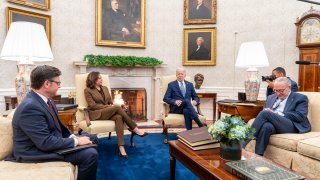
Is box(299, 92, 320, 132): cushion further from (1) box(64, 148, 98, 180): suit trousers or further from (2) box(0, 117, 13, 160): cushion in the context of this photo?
(2) box(0, 117, 13, 160): cushion

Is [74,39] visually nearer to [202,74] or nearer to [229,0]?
[202,74]

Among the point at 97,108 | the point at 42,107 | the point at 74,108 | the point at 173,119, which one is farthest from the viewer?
the point at 173,119

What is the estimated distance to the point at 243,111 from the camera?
3.96 meters

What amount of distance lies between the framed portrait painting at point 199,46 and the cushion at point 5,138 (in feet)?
17.6

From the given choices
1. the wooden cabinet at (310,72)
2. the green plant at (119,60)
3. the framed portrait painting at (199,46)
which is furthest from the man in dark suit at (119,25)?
the wooden cabinet at (310,72)

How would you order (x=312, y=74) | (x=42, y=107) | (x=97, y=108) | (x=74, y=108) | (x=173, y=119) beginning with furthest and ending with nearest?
(x=312, y=74) < (x=173, y=119) < (x=97, y=108) < (x=74, y=108) < (x=42, y=107)

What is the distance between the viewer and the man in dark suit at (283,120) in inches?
122

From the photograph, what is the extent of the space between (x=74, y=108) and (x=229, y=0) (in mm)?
5269

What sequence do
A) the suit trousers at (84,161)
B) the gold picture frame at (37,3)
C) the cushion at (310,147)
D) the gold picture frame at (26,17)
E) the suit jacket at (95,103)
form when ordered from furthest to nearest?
1. the gold picture frame at (37,3)
2. the gold picture frame at (26,17)
3. the suit jacket at (95,103)
4. the cushion at (310,147)
5. the suit trousers at (84,161)

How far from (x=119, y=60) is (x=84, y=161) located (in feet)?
14.2

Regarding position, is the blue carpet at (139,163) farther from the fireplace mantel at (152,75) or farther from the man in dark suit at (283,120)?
the fireplace mantel at (152,75)

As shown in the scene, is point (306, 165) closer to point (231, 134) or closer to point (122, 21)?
point (231, 134)

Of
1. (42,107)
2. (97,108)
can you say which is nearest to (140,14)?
(97,108)

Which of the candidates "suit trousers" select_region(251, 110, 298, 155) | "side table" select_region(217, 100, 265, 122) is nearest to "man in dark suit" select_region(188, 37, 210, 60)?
"side table" select_region(217, 100, 265, 122)
